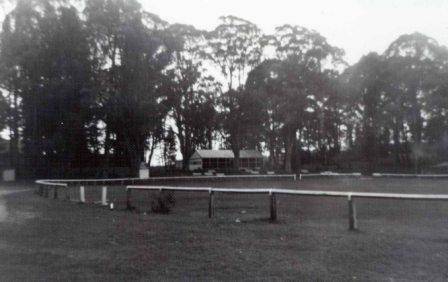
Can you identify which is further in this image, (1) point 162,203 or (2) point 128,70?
(2) point 128,70

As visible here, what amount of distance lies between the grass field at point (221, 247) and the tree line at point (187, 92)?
34.9 meters

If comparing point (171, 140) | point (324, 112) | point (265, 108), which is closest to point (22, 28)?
point (171, 140)

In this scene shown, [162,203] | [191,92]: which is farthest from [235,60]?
[162,203]

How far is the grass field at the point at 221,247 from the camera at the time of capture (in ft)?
22.0

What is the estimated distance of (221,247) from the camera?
341 inches

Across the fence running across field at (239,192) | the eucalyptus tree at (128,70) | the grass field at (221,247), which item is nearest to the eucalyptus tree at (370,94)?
the fence running across field at (239,192)

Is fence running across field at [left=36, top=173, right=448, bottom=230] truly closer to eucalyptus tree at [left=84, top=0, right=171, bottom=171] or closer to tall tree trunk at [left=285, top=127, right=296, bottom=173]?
eucalyptus tree at [left=84, top=0, right=171, bottom=171]

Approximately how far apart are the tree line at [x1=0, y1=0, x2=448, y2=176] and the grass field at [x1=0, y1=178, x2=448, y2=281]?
3487 centimetres

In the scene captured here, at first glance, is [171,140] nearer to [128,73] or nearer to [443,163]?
[128,73]

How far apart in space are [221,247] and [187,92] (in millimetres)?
54500

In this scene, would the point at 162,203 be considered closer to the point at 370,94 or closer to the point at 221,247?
the point at 221,247

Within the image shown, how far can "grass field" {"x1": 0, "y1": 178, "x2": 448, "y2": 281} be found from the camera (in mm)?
6703

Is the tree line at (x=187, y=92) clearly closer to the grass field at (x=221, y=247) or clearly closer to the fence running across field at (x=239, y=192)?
the fence running across field at (x=239, y=192)

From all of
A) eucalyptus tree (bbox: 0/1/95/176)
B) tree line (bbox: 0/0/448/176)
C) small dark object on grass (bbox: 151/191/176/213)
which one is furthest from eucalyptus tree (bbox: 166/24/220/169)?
small dark object on grass (bbox: 151/191/176/213)
